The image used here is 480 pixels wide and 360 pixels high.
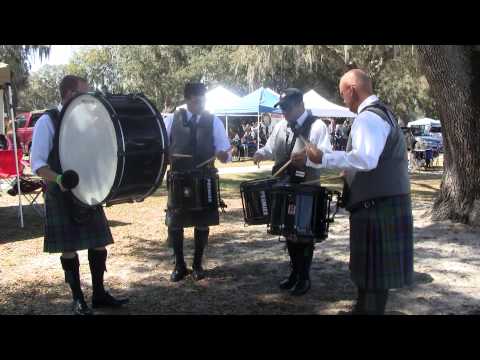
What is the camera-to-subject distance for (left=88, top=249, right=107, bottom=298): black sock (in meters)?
4.07

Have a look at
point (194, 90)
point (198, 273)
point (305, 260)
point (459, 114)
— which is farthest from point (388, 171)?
point (459, 114)

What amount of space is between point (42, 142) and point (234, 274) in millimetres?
2245

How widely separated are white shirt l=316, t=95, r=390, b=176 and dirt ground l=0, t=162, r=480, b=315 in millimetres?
431

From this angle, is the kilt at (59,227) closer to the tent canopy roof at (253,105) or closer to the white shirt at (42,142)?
the white shirt at (42,142)

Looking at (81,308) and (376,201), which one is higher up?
(376,201)

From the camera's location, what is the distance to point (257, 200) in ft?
14.0

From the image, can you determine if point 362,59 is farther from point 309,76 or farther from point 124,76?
point 124,76

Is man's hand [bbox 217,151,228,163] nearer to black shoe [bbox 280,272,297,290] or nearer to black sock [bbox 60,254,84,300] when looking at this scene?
black shoe [bbox 280,272,297,290]

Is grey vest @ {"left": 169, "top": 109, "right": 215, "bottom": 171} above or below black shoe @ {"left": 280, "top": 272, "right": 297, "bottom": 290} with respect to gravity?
above

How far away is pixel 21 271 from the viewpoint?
5.32 meters

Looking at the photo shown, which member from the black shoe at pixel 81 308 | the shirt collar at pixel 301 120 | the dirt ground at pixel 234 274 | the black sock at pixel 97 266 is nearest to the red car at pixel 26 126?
the dirt ground at pixel 234 274

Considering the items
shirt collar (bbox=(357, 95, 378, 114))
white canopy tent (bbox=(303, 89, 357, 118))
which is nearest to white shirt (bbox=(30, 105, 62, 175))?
shirt collar (bbox=(357, 95, 378, 114))

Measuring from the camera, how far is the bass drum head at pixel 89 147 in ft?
11.4

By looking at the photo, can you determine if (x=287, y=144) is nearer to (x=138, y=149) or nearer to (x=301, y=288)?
(x=301, y=288)
